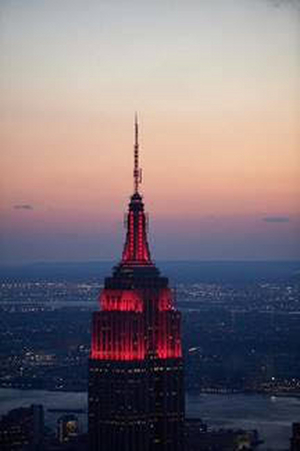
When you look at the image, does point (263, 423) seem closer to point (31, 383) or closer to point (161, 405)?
point (31, 383)

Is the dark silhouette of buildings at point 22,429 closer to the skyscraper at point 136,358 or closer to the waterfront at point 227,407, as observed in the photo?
the waterfront at point 227,407

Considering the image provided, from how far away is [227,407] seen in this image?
15180 millimetres

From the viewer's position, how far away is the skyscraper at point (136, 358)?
34.1ft

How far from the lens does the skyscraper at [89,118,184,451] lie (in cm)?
1041

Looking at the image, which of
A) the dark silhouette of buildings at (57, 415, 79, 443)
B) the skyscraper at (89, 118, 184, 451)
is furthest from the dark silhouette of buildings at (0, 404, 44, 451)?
the skyscraper at (89, 118, 184, 451)

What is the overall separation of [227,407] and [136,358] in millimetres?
4675

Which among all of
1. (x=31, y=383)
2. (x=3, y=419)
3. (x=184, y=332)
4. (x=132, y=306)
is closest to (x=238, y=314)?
(x=184, y=332)

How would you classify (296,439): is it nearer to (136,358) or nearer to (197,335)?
(136,358)

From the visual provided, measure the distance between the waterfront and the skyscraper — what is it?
5.28 ft

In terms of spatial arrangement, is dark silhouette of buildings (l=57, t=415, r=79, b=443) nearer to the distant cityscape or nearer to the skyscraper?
the distant cityscape

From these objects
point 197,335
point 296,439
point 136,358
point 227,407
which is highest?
point 197,335

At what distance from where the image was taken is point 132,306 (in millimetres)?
10953

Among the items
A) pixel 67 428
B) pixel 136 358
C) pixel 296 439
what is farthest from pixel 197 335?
pixel 136 358

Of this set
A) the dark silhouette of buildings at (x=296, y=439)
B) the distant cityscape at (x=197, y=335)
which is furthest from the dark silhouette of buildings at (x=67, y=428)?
the dark silhouette of buildings at (x=296, y=439)
